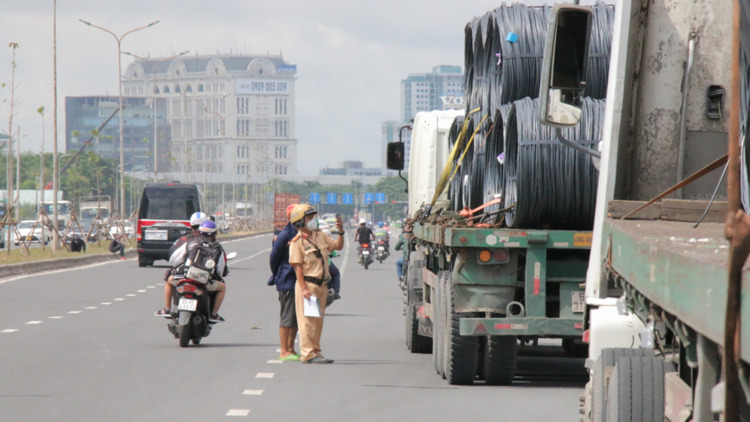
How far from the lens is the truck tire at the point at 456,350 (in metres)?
10.2

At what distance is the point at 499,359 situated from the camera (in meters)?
10.4

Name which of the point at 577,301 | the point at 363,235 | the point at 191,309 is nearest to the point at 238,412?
the point at 577,301

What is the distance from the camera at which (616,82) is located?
6504 mm

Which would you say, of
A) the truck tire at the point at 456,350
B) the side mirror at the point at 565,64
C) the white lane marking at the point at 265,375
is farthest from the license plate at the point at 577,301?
the side mirror at the point at 565,64

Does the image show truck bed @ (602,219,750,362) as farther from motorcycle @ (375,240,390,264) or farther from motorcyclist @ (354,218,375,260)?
motorcycle @ (375,240,390,264)

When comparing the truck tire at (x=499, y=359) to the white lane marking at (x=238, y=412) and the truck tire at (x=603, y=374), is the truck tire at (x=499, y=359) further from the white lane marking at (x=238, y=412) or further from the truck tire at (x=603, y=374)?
the truck tire at (x=603, y=374)

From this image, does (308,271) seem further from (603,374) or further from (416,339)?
(603,374)

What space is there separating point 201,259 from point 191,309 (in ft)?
2.04

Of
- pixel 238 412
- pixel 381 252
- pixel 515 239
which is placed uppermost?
pixel 515 239

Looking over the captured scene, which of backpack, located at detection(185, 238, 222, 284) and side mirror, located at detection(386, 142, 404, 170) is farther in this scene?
side mirror, located at detection(386, 142, 404, 170)

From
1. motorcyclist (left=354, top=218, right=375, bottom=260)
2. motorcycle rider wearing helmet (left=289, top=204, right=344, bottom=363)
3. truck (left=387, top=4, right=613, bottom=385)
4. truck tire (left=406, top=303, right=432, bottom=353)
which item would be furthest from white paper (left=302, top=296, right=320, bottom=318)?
motorcyclist (left=354, top=218, right=375, bottom=260)

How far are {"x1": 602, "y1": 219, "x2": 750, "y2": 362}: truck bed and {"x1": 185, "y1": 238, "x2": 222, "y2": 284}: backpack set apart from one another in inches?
347

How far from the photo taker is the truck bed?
282 centimetres

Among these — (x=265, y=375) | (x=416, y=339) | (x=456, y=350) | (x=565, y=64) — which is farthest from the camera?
(x=416, y=339)
